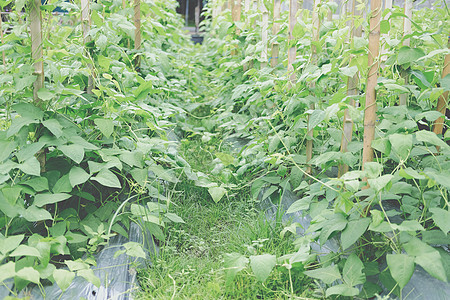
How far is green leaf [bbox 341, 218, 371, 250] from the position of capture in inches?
57.3

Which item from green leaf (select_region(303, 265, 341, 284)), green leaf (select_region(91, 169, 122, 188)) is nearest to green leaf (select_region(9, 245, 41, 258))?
green leaf (select_region(91, 169, 122, 188))

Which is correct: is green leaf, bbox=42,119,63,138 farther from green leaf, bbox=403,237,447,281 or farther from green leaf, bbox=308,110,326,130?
green leaf, bbox=403,237,447,281

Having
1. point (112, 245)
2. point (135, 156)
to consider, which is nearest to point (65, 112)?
point (135, 156)

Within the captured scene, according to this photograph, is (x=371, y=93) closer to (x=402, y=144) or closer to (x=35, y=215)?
(x=402, y=144)

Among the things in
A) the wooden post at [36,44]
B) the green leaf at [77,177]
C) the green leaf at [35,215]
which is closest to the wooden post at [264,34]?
the wooden post at [36,44]

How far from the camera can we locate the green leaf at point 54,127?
1714mm

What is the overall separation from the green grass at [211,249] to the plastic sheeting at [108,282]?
0.05 metres

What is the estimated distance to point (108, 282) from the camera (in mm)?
1691

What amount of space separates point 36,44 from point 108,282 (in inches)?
40.7

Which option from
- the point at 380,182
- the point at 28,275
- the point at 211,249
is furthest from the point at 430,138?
the point at 28,275

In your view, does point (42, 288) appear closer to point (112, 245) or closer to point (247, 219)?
point (112, 245)

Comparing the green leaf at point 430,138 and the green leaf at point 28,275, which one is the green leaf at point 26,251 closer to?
the green leaf at point 28,275

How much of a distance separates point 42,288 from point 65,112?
33.6 inches

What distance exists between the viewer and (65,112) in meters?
2.04
